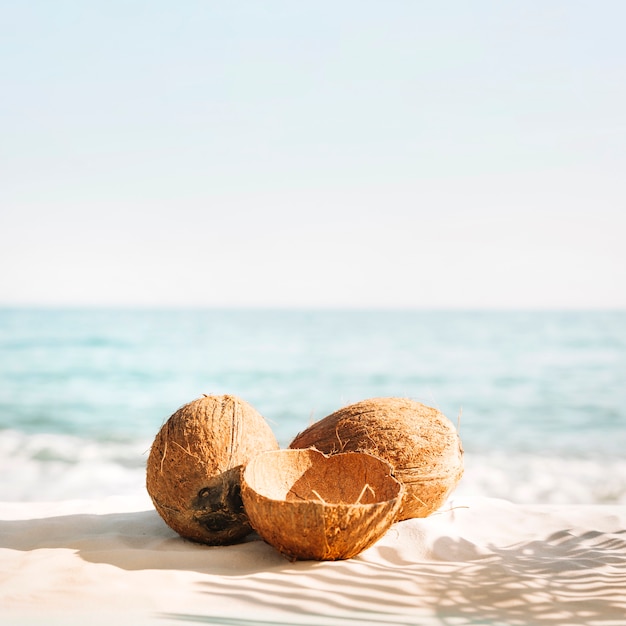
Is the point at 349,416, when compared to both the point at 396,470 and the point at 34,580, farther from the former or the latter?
the point at 34,580

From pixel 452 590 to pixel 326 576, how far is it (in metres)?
0.58

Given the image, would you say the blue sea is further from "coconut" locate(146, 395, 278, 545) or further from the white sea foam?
"coconut" locate(146, 395, 278, 545)

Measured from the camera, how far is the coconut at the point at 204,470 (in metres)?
3.68

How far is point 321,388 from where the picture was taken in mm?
16984

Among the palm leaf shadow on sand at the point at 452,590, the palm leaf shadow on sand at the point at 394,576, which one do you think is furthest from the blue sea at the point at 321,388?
the palm leaf shadow on sand at the point at 452,590

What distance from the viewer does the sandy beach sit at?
287 centimetres

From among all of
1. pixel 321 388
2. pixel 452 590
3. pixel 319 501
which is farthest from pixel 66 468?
pixel 321 388

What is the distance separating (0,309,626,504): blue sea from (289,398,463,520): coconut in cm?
49

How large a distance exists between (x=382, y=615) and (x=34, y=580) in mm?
1635

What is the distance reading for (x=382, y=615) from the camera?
2.85 meters

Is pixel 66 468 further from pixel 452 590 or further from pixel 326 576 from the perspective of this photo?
pixel 452 590

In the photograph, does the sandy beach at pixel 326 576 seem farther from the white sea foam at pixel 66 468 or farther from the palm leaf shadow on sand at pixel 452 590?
the white sea foam at pixel 66 468

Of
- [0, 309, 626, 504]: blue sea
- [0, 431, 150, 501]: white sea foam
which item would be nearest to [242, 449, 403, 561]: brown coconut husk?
[0, 309, 626, 504]: blue sea

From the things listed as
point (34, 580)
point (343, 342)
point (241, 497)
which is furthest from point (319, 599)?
point (343, 342)
